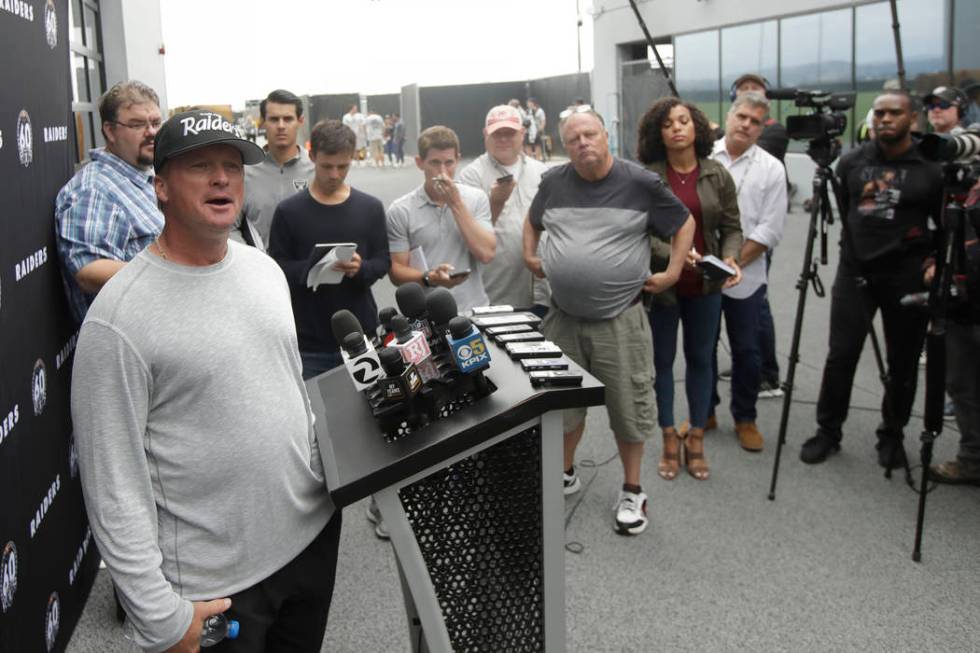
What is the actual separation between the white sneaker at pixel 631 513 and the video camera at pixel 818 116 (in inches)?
72.5

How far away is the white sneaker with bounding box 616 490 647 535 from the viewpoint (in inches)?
151

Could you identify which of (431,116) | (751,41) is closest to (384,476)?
(751,41)

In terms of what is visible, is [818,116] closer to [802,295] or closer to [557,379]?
[802,295]

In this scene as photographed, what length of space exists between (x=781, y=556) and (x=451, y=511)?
2.34 m

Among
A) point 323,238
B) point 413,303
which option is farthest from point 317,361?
point 413,303

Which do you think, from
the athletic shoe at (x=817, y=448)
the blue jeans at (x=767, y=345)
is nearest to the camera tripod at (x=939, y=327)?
the athletic shoe at (x=817, y=448)

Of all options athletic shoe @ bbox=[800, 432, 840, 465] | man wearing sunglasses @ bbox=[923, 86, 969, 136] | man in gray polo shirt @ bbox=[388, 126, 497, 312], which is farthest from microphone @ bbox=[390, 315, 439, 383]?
man wearing sunglasses @ bbox=[923, 86, 969, 136]

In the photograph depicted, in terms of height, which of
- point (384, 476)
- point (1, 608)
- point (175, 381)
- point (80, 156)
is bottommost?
point (1, 608)

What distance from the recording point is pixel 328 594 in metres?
1.95

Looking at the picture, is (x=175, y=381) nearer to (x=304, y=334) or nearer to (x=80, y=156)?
(x=304, y=334)

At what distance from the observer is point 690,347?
173 inches

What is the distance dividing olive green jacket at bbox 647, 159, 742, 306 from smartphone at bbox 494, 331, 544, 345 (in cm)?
220

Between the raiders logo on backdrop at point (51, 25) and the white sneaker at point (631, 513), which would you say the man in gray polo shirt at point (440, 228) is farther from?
the raiders logo on backdrop at point (51, 25)

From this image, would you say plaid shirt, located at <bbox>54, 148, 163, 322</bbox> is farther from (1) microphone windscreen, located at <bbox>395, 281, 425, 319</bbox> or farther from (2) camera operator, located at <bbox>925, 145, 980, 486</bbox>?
(2) camera operator, located at <bbox>925, 145, 980, 486</bbox>
